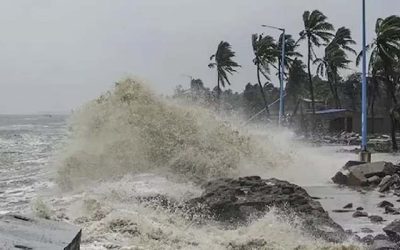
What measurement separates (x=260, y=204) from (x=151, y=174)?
19.4ft

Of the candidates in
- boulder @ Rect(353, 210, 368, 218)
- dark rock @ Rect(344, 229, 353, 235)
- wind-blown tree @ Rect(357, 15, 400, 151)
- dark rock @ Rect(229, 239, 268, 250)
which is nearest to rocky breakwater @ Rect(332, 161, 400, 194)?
boulder @ Rect(353, 210, 368, 218)

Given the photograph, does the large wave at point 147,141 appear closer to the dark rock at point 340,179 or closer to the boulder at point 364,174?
the dark rock at point 340,179

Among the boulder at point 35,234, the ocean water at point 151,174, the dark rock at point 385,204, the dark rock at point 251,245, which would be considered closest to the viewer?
the boulder at point 35,234

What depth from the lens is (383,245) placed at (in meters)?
8.02

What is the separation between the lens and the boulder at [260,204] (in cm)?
1020

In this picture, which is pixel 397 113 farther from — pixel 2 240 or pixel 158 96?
pixel 2 240

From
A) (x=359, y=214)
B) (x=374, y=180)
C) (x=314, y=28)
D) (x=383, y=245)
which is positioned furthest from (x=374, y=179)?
(x=314, y=28)

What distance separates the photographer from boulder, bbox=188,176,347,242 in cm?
1020

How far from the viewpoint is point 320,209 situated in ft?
36.7

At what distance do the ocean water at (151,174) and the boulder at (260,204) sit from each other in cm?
38

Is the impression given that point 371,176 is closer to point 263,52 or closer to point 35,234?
point 35,234

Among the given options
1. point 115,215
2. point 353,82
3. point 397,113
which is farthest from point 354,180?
point 353,82

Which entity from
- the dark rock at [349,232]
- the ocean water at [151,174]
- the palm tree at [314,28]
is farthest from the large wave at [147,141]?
the palm tree at [314,28]

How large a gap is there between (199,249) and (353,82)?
73.3 metres
